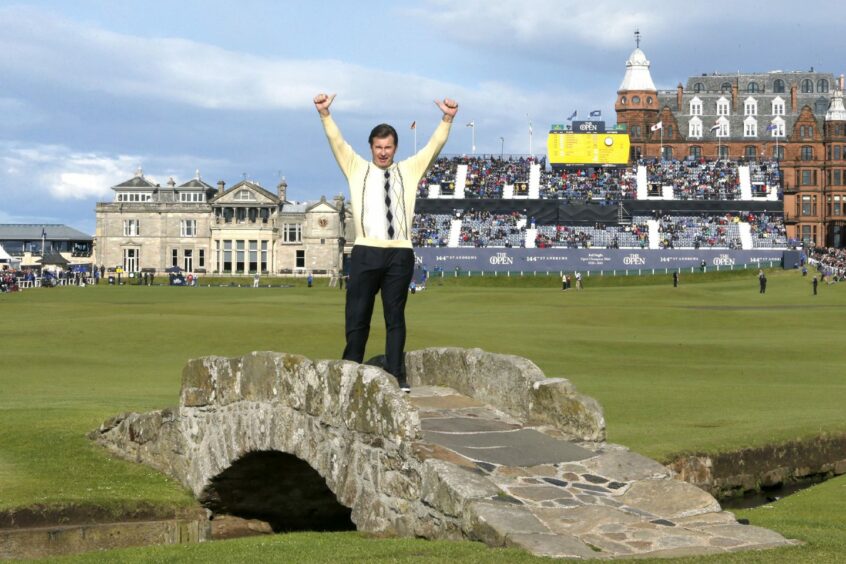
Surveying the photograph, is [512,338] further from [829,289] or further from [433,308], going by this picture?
[829,289]

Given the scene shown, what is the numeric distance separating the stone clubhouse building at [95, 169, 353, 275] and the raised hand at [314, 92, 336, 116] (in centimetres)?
12881

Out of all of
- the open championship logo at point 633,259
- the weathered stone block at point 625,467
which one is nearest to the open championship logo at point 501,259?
the open championship logo at point 633,259

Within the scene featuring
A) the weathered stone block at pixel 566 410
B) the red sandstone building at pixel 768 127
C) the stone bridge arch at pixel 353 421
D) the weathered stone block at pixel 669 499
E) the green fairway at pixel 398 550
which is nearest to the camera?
the green fairway at pixel 398 550

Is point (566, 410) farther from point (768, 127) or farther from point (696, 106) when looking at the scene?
point (696, 106)

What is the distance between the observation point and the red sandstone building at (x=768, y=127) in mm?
148000

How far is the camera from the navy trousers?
552 inches

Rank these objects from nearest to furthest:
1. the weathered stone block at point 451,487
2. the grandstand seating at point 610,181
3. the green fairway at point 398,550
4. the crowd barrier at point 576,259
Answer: the green fairway at point 398,550
the weathered stone block at point 451,487
the crowd barrier at point 576,259
the grandstand seating at point 610,181

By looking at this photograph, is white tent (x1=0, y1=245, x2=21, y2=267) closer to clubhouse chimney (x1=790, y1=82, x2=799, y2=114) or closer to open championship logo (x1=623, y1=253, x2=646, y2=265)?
open championship logo (x1=623, y1=253, x2=646, y2=265)

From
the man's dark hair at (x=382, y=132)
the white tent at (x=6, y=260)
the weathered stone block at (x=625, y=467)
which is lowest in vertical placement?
the weathered stone block at (x=625, y=467)

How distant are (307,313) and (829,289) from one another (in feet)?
→ 132

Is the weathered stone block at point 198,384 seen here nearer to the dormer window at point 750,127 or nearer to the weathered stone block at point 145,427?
the weathered stone block at point 145,427

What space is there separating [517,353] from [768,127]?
122m

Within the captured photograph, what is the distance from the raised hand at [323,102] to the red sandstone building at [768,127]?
134m

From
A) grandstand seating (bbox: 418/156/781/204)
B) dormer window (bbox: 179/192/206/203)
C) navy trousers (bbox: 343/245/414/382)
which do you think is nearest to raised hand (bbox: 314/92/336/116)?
navy trousers (bbox: 343/245/414/382)
